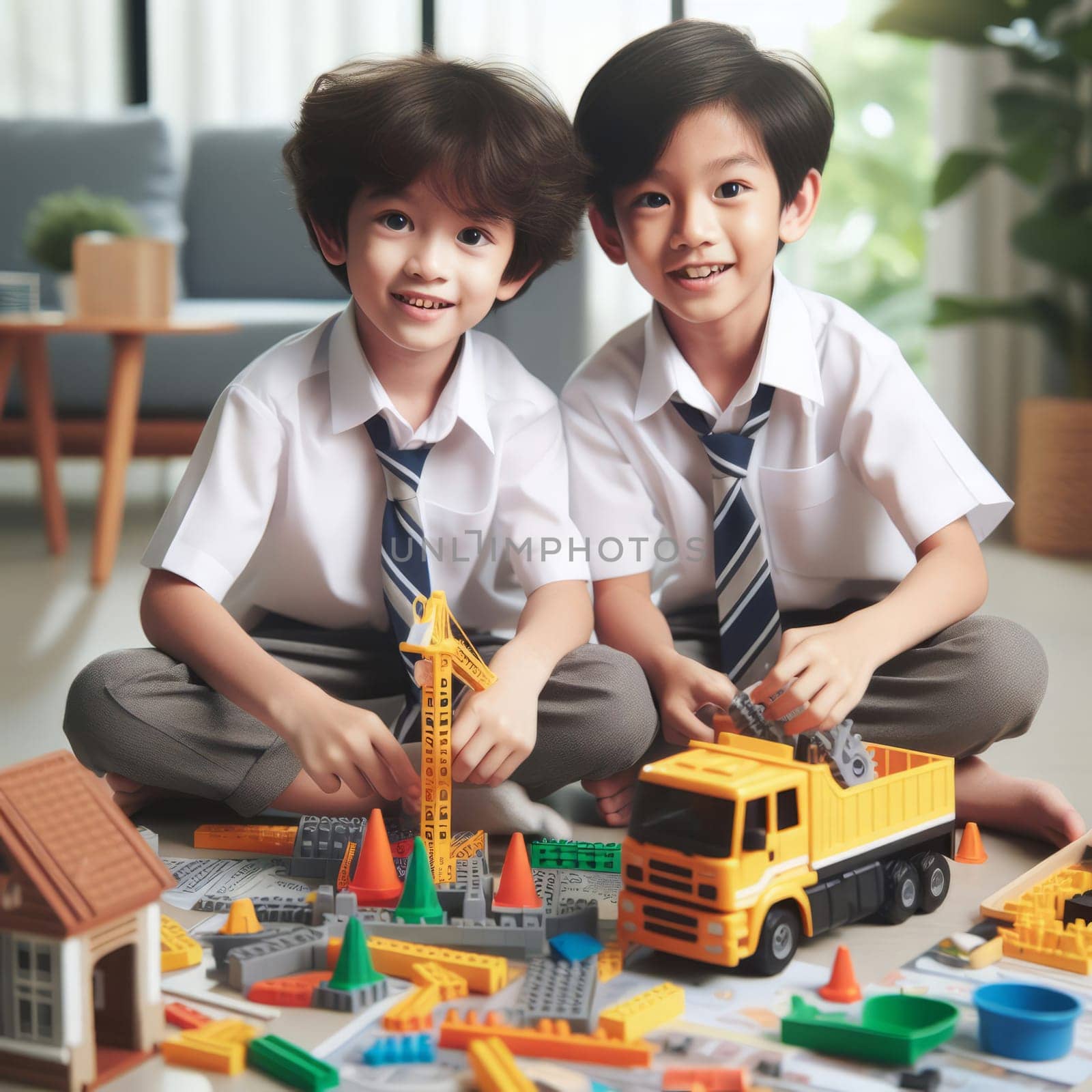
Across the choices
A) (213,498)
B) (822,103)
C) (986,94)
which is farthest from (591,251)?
(213,498)

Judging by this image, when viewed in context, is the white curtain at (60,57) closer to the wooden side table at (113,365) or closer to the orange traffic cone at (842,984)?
the wooden side table at (113,365)

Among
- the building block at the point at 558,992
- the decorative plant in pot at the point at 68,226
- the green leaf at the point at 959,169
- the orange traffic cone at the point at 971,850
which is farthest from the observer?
the green leaf at the point at 959,169

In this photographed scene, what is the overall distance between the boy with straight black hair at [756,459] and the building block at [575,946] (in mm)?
230

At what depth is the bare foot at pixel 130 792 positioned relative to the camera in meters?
1.27

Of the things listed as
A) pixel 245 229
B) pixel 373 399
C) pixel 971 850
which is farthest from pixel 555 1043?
pixel 245 229

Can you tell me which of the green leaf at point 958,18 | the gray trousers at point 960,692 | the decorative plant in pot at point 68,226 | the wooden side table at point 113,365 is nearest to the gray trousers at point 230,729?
the gray trousers at point 960,692

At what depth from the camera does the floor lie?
107 cm

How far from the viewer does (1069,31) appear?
9.10ft

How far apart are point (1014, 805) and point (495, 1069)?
2.09ft

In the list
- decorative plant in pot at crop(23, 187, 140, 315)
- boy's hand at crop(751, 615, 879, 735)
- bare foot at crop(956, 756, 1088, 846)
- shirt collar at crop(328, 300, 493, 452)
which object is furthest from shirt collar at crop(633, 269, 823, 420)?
decorative plant in pot at crop(23, 187, 140, 315)

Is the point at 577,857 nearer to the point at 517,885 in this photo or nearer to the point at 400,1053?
the point at 517,885

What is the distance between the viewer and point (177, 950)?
970mm

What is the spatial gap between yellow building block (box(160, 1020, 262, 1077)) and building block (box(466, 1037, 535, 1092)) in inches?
5.5

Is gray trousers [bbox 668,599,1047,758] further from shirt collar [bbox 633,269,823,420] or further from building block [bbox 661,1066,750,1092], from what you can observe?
building block [bbox 661,1066,750,1092]
